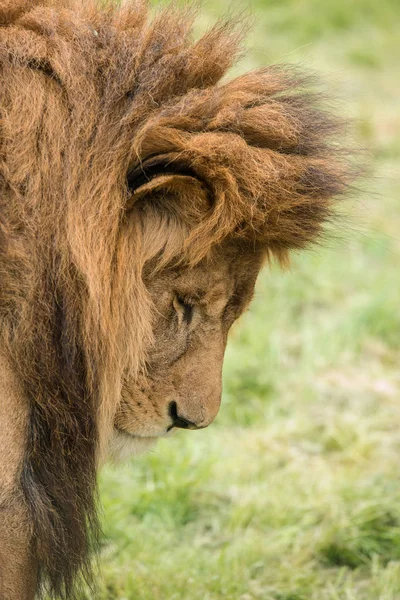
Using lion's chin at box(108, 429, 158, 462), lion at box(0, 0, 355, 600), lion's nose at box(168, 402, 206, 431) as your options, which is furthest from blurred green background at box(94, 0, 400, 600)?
lion's chin at box(108, 429, 158, 462)

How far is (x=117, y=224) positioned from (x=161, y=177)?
0.46ft

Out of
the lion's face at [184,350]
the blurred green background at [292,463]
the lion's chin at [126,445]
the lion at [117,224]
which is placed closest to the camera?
the lion at [117,224]

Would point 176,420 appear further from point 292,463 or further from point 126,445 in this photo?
point 292,463

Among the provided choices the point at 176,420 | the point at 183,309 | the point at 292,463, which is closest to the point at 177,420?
the point at 176,420

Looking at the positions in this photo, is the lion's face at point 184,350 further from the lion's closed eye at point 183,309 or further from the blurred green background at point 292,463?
the blurred green background at point 292,463

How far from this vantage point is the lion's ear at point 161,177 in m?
2.10

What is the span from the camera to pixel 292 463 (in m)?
4.30

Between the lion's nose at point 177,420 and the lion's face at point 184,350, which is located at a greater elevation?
the lion's face at point 184,350

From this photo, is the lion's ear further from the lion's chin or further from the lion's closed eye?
the lion's chin

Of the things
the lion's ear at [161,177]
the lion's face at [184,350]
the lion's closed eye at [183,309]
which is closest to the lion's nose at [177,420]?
the lion's face at [184,350]

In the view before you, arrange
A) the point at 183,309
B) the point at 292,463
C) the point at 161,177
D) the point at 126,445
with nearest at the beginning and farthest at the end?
the point at 161,177
the point at 183,309
the point at 126,445
the point at 292,463

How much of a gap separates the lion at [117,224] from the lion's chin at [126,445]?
0.4 inches

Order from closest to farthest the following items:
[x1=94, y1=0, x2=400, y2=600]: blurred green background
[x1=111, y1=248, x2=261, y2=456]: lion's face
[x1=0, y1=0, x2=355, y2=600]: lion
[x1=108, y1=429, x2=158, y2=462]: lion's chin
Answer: [x1=0, y1=0, x2=355, y2=600]: lion < [x1=111, y1=248, x2=261, y2=456]: lion's face < [x1=108, y1=429, x2=158, y2=462]: lion's chin < [x1=94, y1=0, x2=400, y2=600]: blurred green background

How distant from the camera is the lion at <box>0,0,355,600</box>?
201 centimetres
